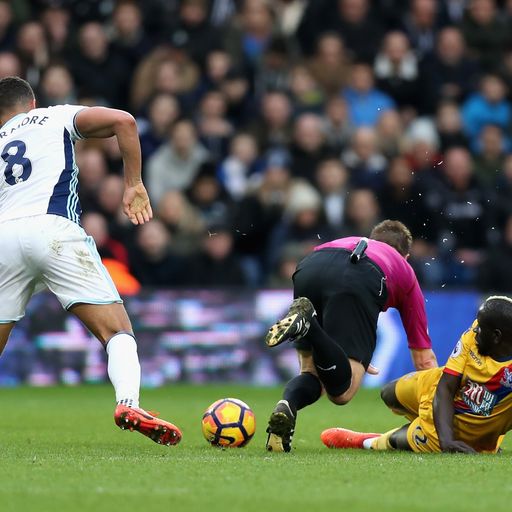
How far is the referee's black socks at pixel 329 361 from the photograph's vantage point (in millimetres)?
7148

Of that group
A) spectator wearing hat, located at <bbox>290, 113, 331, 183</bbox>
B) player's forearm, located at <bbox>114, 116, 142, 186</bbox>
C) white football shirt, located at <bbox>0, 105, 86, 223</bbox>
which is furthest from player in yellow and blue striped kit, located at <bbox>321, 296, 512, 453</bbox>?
spectator wearing hat, located at <bbox>290, 113, 331, 183</bbox>

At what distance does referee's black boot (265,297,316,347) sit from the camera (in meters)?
6.87

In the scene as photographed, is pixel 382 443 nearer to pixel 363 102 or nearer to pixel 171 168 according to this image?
pixel 171 168

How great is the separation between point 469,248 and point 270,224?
2388 millimetres

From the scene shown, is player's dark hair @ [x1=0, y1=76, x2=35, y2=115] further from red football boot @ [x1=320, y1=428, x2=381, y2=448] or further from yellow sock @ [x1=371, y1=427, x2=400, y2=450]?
yellow sock @ [x1=371, y1=427, x2=400, y2=450]

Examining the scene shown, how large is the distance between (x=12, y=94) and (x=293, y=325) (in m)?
2.19

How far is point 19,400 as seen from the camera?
11.9m

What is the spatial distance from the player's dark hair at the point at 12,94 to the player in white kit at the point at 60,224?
163mm

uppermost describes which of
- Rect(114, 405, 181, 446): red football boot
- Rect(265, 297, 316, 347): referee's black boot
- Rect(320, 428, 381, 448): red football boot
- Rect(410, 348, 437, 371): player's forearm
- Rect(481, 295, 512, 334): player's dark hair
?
Rect(481, 295, 512, 334): player's dark hair

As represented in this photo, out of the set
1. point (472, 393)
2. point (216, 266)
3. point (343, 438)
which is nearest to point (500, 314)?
point (472, 393)

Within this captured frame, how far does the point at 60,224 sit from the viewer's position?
7.19 meters

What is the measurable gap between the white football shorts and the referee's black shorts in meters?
1.26

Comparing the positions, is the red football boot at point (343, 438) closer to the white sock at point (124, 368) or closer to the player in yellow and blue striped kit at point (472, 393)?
the player in yellow and blue striped kit at point (472, 393)

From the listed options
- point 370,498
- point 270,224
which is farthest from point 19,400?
point 370,498
